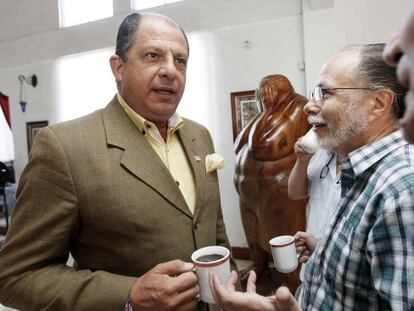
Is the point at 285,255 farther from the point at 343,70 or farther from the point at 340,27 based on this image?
the point at 340,27

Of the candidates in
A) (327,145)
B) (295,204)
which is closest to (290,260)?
(327,145)

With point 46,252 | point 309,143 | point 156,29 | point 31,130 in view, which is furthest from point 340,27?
point 31,130

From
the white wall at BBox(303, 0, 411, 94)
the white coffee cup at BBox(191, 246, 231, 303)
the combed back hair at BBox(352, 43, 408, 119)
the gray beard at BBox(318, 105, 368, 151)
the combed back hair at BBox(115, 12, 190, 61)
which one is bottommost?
the white coffee cup at BBox(191, 246, 231, 303)

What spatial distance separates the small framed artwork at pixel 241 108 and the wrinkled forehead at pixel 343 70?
114 inches

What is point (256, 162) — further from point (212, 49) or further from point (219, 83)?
point (212, 49)

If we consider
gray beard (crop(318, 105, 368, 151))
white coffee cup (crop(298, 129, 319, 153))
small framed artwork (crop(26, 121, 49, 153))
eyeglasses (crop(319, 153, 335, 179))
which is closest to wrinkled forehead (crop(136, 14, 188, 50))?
gray beard (crop(318, 105, 368, 151))

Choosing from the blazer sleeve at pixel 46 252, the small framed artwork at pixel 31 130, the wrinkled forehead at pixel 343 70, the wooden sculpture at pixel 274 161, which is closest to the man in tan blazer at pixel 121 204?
the blazer sleeve at pixel 46 252

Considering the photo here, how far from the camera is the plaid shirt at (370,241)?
2.57 ft

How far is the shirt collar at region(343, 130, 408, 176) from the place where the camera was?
994 millimetres

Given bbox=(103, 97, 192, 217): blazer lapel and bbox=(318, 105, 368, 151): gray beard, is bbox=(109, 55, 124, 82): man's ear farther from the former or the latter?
bbox=(318, 105, 368, 151): gray beard

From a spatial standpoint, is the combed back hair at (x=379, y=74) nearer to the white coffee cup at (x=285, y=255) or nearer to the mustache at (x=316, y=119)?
the mustache at (x=316, y=119)

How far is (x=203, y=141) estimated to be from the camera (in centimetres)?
150

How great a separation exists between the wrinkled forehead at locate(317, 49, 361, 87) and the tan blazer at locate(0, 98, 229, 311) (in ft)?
2.05

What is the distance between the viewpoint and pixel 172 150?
1336 millimetres
